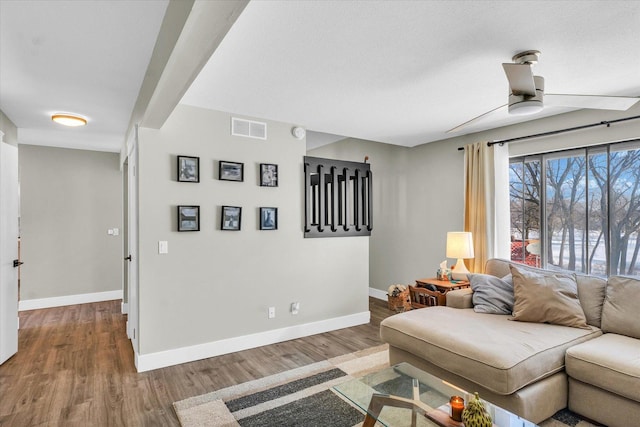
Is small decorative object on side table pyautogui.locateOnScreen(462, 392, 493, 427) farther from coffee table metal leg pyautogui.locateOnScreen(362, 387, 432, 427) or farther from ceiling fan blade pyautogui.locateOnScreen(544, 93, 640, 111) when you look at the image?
ceiling fan blade pyautogui.locateOnScreen(544, 93, 640, 111)

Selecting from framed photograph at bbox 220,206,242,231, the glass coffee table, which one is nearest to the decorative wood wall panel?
framed photograph at bbox 220,206,242,231

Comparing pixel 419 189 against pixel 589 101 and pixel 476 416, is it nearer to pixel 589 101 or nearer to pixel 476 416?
pixel 589 101

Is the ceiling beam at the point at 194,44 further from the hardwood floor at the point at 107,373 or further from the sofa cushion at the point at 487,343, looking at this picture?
the sofa cushion at the point at 487,343

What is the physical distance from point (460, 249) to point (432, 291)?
57 centimetres

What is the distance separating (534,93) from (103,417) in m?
3.55

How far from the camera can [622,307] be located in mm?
2619

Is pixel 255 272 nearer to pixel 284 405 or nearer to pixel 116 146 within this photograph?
pixel 284 405

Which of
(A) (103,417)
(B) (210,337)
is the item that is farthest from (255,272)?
(A) (103,417)

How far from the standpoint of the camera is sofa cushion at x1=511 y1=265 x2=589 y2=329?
8.80ft

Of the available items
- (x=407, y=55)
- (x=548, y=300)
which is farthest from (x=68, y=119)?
(x=548, y=300)

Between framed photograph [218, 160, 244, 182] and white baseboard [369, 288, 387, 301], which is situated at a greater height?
framed photograph [218, 160, 244, 182]

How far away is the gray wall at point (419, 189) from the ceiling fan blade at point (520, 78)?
1695 millimetres

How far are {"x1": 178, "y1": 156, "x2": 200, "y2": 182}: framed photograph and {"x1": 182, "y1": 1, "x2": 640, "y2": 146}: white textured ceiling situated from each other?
0.53 meters

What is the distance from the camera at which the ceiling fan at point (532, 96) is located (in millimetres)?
2049
